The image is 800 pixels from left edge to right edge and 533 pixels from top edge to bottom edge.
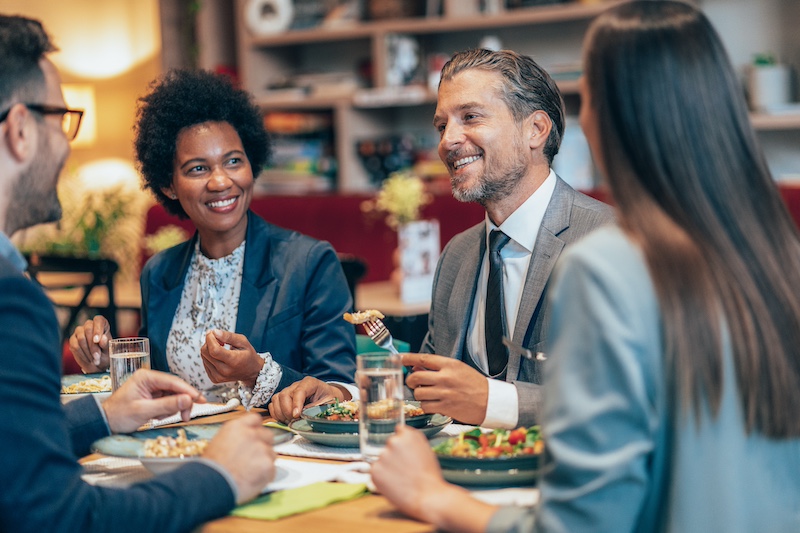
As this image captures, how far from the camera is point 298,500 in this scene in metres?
1.42

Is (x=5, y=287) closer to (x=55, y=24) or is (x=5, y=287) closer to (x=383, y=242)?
(x=383, y=242)

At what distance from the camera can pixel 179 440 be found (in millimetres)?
1585

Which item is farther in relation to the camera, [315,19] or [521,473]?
[315,19]

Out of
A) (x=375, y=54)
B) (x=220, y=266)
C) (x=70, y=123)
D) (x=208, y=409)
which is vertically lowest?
(x=208, y=409)

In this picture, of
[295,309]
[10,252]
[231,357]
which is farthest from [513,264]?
[10,252]

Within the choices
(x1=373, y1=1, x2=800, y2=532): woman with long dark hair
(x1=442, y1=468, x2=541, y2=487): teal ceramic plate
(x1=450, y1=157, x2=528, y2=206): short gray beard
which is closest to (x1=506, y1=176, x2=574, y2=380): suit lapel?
(x1=450, y1=157, x2=528, y2=206): short gray beard

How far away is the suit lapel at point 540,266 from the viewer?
206cm

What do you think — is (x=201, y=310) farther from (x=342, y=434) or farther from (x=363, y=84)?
(x=363, y=84)

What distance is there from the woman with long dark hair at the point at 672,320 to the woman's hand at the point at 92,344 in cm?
135

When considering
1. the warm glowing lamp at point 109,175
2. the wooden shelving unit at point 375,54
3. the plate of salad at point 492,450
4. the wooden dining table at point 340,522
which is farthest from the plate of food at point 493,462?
the warm glowing lamp at point 109,175

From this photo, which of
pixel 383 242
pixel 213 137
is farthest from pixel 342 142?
pixel 213 137

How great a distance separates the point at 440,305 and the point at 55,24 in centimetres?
525

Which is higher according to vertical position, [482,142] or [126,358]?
A: [482,142]

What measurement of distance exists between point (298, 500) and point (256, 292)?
111 cm
